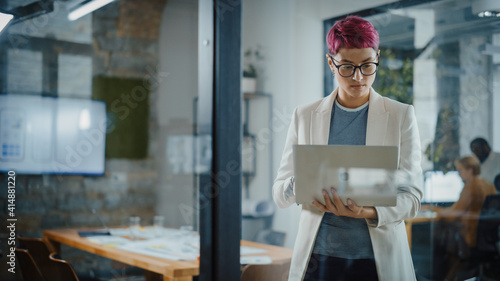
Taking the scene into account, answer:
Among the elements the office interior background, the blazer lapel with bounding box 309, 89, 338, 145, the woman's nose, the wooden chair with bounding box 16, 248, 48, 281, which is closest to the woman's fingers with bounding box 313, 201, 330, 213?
the office interior background

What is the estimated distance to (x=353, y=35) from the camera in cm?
173

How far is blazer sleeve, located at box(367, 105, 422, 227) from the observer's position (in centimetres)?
167

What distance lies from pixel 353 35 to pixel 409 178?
548 mm

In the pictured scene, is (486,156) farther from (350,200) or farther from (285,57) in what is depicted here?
(285,57)

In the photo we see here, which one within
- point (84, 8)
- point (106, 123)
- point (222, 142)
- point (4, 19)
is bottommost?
point (222, 142)

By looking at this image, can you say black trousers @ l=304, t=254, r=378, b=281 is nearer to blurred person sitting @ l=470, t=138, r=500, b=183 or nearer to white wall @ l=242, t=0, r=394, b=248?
white wall @ l=242, t=0, r=394, b=248

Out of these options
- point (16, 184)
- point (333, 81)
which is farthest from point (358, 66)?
point (16, 184)

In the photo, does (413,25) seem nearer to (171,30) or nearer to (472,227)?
(472,227)

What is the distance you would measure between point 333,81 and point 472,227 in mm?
720

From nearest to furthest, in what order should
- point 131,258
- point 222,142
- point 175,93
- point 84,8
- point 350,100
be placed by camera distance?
point 350,100 → point 222,142 → point 131,258 → point 84,8 → point 175,93

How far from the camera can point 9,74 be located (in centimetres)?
247

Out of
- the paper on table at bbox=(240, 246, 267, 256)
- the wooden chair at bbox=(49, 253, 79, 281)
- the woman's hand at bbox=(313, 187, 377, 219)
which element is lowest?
the wooden chair at bbox=(49, 253, 79, 281)

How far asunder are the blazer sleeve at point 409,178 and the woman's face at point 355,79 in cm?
17

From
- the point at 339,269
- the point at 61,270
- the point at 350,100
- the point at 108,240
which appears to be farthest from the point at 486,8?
the point at 61,270
